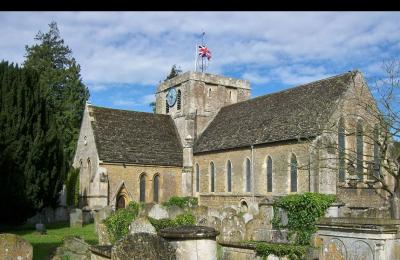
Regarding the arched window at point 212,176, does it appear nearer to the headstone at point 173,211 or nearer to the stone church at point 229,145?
the stone church at point 229,145

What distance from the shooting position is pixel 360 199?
2698cm

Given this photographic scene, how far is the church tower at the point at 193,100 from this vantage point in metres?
36.5

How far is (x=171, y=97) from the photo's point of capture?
42.0 m

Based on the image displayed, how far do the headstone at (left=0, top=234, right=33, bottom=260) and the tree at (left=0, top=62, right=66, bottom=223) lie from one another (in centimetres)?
1563

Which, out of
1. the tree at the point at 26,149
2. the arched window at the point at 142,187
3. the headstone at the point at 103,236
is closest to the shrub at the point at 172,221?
the headstone at the point at 103,236

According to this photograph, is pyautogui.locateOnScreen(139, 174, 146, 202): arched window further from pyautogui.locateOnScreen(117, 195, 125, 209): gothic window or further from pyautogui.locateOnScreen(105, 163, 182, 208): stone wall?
pyautogui.locateOnScreen(117, 195, 125, 209): gothic window

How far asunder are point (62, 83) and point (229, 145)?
24036 millimetres

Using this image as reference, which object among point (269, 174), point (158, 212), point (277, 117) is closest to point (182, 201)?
point (269, 174)

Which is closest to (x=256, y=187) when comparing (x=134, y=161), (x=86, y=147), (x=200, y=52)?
(x=134, y=161)

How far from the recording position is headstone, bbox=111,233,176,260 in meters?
7.28

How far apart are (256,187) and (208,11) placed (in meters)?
28.3

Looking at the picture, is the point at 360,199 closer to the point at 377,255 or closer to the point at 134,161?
the point at 134,161

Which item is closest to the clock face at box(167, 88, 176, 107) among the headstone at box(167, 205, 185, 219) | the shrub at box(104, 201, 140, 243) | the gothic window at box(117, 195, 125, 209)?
the gothic window at box(117, 195, 125, 209)

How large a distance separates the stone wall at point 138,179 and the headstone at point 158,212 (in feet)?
38.7
